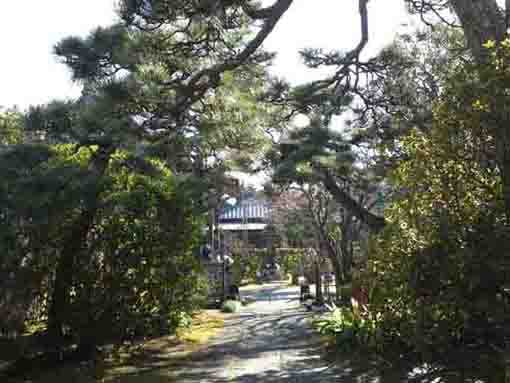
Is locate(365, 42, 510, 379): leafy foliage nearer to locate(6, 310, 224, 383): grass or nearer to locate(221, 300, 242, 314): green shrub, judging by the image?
locate(6, 310, 224, 383): grass

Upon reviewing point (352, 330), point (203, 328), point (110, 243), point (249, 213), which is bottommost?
point (203, 328)

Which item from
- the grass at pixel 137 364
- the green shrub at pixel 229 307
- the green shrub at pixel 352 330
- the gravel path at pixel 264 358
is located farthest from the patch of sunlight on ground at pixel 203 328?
the green shrub at pixel 352 330

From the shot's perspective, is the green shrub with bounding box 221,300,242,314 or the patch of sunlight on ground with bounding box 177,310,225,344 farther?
the green shrub with bounding box 221,300,242,314

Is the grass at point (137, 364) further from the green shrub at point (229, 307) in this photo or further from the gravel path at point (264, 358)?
the green shrub at point (229, 307)

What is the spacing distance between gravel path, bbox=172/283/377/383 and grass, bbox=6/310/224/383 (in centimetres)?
29

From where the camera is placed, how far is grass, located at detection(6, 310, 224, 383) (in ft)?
22.5

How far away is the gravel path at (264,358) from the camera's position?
267 inches

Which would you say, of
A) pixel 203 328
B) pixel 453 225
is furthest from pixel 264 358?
pixel 203 328

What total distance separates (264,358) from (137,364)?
2.01m

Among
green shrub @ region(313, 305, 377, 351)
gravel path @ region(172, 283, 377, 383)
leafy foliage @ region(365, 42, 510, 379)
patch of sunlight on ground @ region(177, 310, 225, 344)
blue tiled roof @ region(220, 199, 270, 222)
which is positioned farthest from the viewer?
blue tiled roof @ region(220, 199, 270, 222)

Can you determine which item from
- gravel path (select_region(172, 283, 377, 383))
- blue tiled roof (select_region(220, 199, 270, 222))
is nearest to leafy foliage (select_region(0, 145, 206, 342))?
gravel path (select_region(172, 283, 377, 383))

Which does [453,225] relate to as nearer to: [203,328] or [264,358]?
[264,358]

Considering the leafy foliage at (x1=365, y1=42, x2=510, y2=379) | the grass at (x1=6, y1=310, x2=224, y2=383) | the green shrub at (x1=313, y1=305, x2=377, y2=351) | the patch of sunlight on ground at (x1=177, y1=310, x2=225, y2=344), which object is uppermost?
the leafy foliage at (x1=365, y1=42, x2=510, y2=379)

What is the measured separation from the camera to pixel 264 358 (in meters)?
8.34
